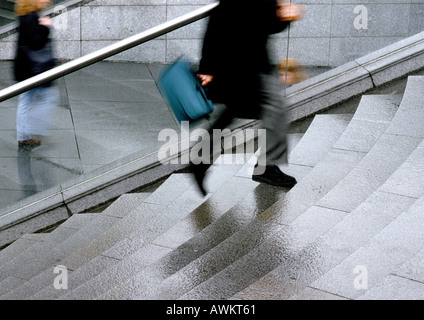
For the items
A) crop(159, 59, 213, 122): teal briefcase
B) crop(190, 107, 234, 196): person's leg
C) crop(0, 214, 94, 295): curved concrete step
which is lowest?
crop(0, 214, 94, 295): curved concrete step

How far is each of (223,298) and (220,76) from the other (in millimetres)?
1654

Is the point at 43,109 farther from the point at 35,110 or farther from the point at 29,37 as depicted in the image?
the point at 29,37

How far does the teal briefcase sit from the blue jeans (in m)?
0.92

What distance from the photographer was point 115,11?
32.3ft

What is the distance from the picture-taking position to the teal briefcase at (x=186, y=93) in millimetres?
4230

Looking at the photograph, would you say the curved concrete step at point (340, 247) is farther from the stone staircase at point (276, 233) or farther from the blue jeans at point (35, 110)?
the blue jeans at point (35, 110)

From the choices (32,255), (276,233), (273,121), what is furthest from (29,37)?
(276,233)

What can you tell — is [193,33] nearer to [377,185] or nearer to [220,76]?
[220,76]

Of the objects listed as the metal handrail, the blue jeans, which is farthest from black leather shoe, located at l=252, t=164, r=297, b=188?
the blue jeans

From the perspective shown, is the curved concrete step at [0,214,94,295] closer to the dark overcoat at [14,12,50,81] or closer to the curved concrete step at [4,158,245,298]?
the curved concrete step at [4,158,245,298]

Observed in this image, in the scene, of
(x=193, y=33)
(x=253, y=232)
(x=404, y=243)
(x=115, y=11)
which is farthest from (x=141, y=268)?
(x=115, y=11)

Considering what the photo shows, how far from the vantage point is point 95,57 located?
177 inches

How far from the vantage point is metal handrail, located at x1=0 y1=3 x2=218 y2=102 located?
4250mm

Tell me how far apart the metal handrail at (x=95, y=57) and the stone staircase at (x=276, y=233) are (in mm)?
1206
